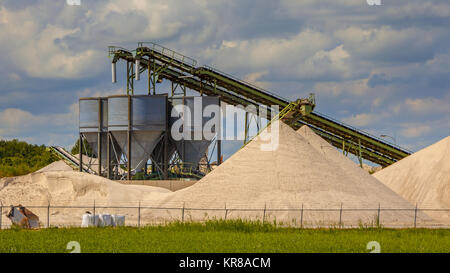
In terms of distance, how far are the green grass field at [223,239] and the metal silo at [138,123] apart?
26197mm

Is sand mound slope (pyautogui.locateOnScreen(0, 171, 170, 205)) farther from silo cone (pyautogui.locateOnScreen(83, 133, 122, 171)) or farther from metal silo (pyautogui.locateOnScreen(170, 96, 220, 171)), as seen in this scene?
silo cone (pyautogui.locateOnScreen(83, 133, 122, 171))

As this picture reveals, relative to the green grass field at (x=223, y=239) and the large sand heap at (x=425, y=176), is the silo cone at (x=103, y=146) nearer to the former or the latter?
the large sand heap at (x=425, y=176)

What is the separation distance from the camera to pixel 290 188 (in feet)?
132

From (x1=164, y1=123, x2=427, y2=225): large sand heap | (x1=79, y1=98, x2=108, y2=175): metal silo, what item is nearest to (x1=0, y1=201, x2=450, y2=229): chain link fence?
(x1=164, y1=123, x2=427, y2=225): large sand heap

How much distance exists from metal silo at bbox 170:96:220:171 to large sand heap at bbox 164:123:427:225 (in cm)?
1384

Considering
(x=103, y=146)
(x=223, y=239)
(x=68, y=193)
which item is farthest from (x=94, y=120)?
(x=223, y=239)

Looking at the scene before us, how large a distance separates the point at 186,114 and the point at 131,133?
539 cm

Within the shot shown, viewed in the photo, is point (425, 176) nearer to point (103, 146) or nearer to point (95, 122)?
point (103, 146)

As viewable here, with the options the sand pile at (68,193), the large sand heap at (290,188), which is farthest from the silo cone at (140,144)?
the large sand heap at (290,188)

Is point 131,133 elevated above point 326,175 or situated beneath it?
elevated above
